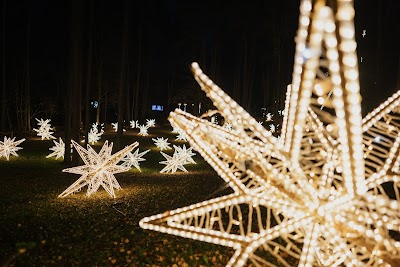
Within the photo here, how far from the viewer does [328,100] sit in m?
2.20

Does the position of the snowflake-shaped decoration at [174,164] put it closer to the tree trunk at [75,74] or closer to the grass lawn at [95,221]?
the grass lawn at [95,221]

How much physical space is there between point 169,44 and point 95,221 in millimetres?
41429

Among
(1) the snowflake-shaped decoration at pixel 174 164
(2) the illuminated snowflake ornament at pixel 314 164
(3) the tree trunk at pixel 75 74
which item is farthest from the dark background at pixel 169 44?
(2) the illuminated snowflake ornament at pixel 314 164

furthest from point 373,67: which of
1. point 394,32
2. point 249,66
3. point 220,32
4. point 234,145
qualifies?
point 249,66

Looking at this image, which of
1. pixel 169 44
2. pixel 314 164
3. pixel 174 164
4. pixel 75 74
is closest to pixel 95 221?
pixel 314 164

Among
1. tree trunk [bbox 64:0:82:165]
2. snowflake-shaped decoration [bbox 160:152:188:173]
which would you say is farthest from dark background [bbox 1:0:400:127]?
snowflake-shaped decoration [bbox 160:152:188:173]

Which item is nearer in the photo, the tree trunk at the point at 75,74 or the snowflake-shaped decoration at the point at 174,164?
the tree trunk at the point at 75,74

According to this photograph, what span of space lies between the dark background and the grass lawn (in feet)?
27.3

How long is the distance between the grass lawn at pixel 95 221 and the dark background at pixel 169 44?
832 centimetres

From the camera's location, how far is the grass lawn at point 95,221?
6488mm

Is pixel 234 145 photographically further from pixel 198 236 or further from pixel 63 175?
pixel 63 175

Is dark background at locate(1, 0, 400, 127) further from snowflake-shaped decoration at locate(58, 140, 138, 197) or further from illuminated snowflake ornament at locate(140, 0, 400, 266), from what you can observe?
illuminated snowflake ornament at locate(140, 0, 400, 266)

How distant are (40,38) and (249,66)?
71.3ft

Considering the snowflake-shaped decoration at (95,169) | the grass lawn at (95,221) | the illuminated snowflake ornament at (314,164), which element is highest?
the illuminated snowflake ornament at (314,164)
